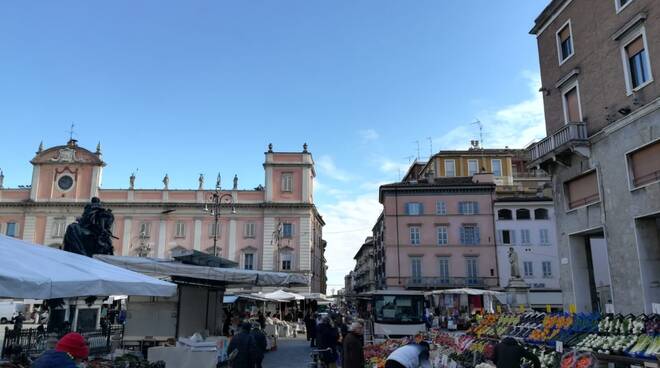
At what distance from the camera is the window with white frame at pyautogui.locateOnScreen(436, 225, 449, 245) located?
45.1 metres

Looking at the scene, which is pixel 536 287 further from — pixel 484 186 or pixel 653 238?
pixel 653 238

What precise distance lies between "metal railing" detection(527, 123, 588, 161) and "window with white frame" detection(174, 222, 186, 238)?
3945 cm

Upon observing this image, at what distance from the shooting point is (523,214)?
4431 cm

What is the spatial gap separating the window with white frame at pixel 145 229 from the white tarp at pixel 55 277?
1811 inches

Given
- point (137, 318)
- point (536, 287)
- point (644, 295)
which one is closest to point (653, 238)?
point (644, 295)

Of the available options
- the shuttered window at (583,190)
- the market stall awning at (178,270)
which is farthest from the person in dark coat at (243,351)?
the shuttered window at (583,190)

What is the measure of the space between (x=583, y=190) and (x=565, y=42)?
640 cm

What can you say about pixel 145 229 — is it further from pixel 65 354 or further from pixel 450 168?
pixel 65 354

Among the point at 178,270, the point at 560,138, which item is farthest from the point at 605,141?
the point at 178,270

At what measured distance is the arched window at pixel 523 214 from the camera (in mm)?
44062

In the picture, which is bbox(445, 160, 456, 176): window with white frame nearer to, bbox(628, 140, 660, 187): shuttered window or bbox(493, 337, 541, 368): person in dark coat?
bbox(628, 140, 660, 187): shuttered window

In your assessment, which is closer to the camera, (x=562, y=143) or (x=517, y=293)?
(x=562, y=143)

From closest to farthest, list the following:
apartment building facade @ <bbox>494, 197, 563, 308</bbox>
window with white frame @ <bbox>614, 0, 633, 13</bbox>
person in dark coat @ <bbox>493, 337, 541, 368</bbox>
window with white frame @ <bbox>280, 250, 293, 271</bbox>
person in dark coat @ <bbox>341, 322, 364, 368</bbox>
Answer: person in dark coat @ <bbox>493, 337, 541, 368</bbox> < person in dark coat @ <bbox>341, 322, 364, 368</bbox> < window with white frame @ <bbox>614, 0, 633, 13</bbox> < apartment building facade @ <bbox>494, 197, 563, 308</bbox> < window with white frame @ <bbox>280, 250, 293, 271</bbox>

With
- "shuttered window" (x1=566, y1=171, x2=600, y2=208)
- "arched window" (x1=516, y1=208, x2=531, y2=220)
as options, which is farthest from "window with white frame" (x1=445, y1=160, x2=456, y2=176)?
"shuttered window" (x1=566, y1=171, x2=600, y2=208)
